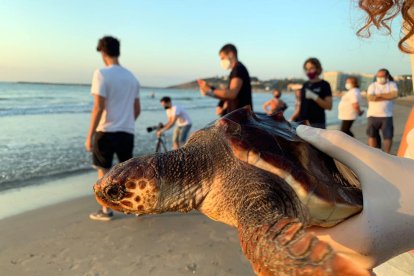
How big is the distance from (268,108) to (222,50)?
4328 millimetres

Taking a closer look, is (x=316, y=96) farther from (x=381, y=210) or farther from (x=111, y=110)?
(x=381, y=210)

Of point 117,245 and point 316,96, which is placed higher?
point 316,96

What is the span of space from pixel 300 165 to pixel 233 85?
2496 millimetres

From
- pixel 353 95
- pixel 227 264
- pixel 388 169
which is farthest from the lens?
pixel 353 95

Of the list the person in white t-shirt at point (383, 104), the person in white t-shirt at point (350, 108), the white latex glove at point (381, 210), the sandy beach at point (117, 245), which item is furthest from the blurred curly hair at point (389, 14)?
the person in white t-shirt at point (350, 108)

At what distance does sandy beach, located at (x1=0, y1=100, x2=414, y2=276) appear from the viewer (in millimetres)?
2814

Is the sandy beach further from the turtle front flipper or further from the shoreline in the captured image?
the turtle front flipper

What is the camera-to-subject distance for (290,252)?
894 mm

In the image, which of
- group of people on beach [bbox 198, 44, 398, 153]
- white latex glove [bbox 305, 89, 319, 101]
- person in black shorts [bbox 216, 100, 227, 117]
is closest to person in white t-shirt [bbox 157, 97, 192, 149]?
group of people on beach [bbox 198, 44, 398, 153]

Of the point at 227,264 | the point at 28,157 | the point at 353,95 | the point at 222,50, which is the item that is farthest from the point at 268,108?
the point at 227,264

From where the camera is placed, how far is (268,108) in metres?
8.12

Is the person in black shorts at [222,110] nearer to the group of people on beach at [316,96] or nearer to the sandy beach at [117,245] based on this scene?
the group of people on beach at [316,96]

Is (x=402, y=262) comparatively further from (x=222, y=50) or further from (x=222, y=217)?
(x=222, y=50)

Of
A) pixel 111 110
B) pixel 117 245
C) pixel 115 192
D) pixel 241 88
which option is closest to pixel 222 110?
pixel 241 88
